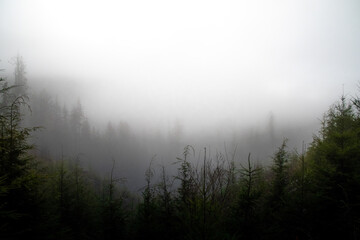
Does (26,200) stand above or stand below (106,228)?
above

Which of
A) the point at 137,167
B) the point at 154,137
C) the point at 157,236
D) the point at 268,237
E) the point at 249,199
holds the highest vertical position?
the point at 154,137

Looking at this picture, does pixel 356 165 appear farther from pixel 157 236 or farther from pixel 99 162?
pixel 99 162

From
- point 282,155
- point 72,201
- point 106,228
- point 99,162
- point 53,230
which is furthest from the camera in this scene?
point 99,162

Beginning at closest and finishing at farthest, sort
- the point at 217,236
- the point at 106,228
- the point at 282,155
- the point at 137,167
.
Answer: the point at 217,236
the point at 106,228
the point at 282,155
the point at 137,167

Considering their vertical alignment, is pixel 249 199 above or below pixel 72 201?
above

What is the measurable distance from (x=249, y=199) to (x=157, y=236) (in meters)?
3.59

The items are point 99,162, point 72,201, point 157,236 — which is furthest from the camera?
point 99,162

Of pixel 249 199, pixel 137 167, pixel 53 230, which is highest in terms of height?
pixel 249 199

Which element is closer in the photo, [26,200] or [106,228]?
[26,200]

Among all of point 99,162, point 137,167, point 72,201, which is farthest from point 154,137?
point 72,201

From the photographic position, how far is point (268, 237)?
4.56 m

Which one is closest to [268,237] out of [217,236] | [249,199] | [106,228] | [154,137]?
[249,199]

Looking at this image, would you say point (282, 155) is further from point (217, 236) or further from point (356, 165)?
point (217, 236)

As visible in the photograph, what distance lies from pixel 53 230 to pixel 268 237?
20.1ft
